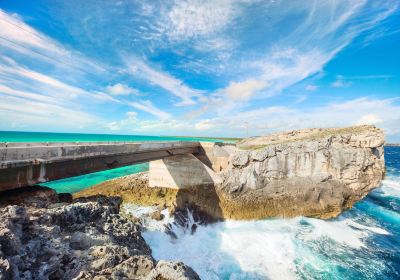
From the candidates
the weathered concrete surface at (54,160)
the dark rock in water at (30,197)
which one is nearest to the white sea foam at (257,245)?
the weathered concrete surface at (54,160)

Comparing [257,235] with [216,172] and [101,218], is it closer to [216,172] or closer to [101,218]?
[216,172]

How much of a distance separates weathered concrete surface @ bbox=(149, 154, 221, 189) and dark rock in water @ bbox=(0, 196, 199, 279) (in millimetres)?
17245

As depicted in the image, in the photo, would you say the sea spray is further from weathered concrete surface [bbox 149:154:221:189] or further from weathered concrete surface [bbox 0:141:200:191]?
weathered concrete surface [bbox 0:141:200:191]

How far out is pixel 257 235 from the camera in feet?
54.4

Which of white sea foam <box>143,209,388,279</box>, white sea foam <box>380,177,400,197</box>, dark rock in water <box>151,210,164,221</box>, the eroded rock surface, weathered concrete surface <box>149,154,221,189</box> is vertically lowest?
white sea foam <box>143,209,388,279</box>

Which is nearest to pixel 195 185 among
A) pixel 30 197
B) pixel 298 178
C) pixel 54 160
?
pixel 298 178

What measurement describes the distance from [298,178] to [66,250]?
21.7 m

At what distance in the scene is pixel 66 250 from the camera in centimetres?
453

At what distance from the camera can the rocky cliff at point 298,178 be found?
20.0 m

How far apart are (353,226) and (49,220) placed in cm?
2357

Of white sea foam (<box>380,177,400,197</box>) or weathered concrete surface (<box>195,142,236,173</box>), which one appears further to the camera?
white sea foam (<box>380,177,400,197</box>)

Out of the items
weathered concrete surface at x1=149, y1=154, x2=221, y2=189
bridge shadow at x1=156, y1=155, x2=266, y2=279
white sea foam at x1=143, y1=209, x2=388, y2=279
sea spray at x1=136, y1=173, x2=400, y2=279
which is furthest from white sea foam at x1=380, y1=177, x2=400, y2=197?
bridge shadow at x1=156, y1=155, x2=266, y2=279

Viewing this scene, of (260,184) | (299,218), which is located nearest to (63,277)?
(260,184)

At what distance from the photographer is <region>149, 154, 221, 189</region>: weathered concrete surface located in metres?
23.3
